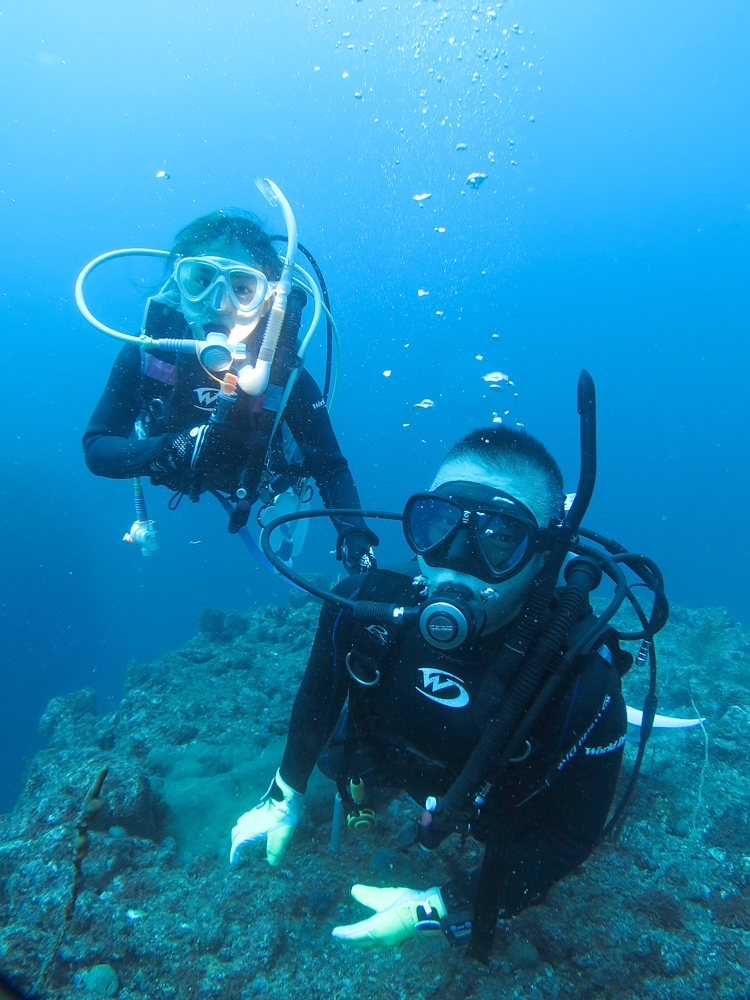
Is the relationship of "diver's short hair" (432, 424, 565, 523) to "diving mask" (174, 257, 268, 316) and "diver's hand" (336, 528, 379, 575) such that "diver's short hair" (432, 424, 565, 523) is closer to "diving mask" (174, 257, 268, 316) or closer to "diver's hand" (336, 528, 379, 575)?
"diver's hand" (336, 528, 379, 575)

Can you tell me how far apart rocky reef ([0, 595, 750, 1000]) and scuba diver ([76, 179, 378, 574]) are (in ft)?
7.08

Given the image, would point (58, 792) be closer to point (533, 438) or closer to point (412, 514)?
point (412, 514)

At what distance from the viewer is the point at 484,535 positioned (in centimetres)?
203

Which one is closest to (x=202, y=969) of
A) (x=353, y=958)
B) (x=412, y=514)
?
(x=353, y=958)

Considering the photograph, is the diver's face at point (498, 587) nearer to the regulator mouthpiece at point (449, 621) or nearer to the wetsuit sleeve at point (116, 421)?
the regulator mouthpiece at point (449, 621)

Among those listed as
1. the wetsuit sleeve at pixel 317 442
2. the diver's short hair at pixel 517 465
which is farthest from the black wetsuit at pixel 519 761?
the wetsuit sleeve at pixel 317 442

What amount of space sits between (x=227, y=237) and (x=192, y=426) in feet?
6.19

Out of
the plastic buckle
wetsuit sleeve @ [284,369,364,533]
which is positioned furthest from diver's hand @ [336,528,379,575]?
the plastic buckle

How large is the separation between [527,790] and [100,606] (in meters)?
41.4

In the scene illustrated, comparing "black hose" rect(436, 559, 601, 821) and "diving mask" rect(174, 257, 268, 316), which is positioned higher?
"diving mask" rect(174, 257, 268, 316)

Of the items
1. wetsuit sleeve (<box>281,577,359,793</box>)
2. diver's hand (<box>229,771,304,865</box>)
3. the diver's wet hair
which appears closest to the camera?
wetsuit sleeve (<box>281,577,359,793</box>)

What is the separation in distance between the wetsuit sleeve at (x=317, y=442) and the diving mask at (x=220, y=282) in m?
0.87

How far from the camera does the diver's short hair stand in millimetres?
2168

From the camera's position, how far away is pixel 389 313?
75.2 m
